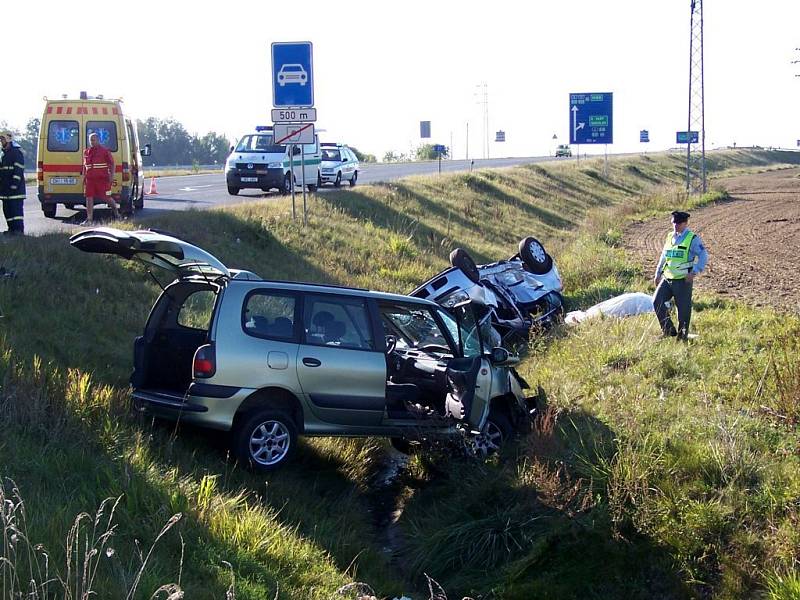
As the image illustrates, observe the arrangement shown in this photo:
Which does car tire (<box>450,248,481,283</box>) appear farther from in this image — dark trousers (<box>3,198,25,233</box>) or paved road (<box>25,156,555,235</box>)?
dark trousers (<box>3,198,25,233</box>)

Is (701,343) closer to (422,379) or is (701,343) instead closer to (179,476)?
(422,379)

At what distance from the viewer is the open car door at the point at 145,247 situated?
824cm

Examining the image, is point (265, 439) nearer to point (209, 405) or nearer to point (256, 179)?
point (209, 405)

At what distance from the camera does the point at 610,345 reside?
12.0m

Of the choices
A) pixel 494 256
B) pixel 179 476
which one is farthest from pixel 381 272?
pixel 179 476

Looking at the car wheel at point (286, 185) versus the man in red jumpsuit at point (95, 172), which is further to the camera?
the car wheel at point (286, 185)

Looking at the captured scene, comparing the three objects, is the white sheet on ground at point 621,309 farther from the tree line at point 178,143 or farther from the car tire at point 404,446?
the tree line at point 178,143

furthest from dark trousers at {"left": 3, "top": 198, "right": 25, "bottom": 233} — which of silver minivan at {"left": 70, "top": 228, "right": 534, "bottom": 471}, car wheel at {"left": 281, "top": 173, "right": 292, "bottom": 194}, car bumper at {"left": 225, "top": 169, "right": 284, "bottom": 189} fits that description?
car wheel at {"left": 281, "top": 173, "right": 292, "bottom": 194}

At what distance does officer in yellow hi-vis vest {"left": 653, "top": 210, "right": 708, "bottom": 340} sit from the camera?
470 inches

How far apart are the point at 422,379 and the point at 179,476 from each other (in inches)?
108

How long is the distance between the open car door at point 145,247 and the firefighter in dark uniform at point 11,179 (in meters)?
6.78

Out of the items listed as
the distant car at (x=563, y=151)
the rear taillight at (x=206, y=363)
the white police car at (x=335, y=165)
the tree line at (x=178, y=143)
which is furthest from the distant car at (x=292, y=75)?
the distant car at (x=563, y=151)

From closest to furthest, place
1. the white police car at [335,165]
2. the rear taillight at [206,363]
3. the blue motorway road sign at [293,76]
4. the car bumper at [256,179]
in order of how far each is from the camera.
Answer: the rear taillight at [206,363]
the blue motorway road sign at [293,76]
the car bumper at [256,179]
the white police car at [335,165]

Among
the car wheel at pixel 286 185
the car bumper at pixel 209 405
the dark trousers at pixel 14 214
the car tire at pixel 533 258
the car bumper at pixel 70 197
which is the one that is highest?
the car wheel at pixel 286 185
